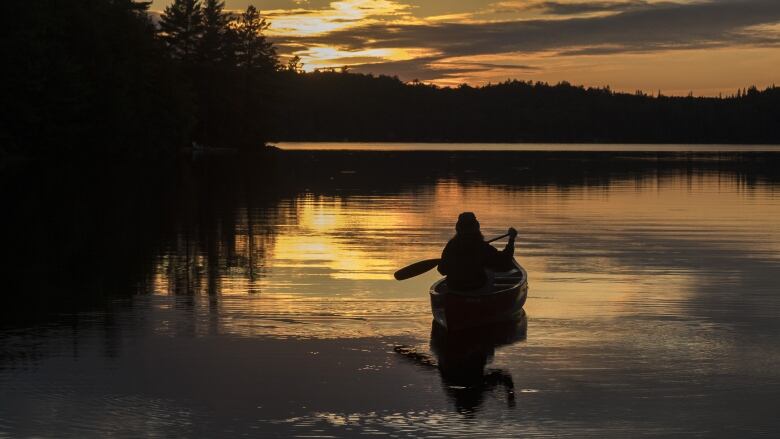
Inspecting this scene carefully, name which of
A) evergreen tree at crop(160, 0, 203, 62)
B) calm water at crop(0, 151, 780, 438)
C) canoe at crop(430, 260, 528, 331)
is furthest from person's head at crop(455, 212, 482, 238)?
evergreen tree at crop(160, 0, 203, 62)

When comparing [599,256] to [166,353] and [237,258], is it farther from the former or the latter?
[166,353]

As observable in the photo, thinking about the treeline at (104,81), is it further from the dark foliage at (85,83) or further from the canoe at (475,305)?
the canoe at (475,305)

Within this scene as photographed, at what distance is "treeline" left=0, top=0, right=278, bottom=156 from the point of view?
8019cm

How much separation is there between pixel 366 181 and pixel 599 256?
4249 cm

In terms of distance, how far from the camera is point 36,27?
8075cm

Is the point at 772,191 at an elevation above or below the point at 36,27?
below

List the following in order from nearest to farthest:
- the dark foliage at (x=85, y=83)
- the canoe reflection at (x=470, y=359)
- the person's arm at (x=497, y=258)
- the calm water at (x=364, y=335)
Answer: the calm water at (x=364, y=335) → the canoe reflection at (x=470, y=359) → the person's arm at (x=497, y=258) → the dark foliage at (x=85, y=83)

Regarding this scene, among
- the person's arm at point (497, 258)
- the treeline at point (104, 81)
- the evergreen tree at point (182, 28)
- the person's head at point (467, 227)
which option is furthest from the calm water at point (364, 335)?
the evergreen tree at point (182, 28)

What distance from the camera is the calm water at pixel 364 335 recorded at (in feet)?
39.7

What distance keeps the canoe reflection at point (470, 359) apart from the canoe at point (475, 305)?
0.14 m

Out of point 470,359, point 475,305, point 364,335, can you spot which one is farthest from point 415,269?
point 470,359

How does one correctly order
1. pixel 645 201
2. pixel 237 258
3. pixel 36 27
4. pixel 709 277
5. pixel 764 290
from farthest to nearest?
pixel 36 27, pixel 645 201, pixel 237 258, pixel 709 277, pixel 764 290

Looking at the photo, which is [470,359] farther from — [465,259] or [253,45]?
[253,45]

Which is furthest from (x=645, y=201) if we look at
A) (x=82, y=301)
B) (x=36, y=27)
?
(x=36, y=27)
